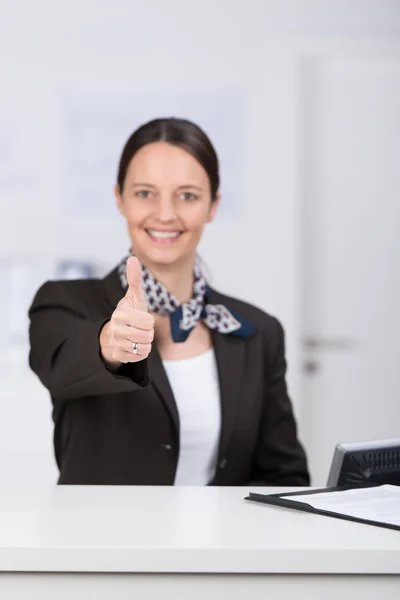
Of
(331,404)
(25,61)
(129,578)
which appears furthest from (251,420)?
(25,61)

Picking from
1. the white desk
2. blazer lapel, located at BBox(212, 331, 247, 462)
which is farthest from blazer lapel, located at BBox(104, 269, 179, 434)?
the white desk

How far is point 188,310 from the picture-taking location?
1.94m

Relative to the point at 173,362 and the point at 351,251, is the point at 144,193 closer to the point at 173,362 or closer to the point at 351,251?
the point at 173,362

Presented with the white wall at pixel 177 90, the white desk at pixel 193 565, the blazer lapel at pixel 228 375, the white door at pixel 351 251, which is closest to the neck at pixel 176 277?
the blazer lapel at pixel 228 375

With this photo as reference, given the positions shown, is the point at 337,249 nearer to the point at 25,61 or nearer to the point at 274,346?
the point at 25,61

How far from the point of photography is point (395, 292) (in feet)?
12.9

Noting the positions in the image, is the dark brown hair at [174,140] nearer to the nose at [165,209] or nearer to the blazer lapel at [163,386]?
the nose at [165,209]

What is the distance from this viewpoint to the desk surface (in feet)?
3.53

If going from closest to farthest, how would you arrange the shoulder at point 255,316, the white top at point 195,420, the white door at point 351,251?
1. the white top at point 195,420
2. the shoulder at point 255,316
3. the white door at point 351,251

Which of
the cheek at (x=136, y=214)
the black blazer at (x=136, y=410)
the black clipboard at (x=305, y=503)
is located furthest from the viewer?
the cheek at (x=136, y=214)

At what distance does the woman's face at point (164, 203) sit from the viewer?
76.5 inches

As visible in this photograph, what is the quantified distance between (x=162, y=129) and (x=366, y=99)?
217 cm

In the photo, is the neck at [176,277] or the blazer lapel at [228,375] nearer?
the blazer lapel at [228,375]

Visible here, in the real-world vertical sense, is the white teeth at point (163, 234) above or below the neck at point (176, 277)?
above
